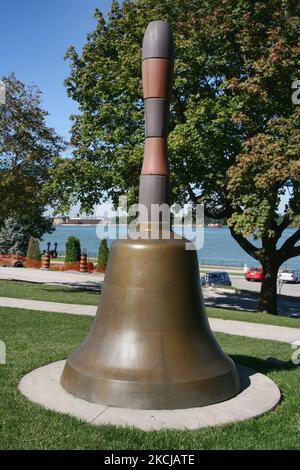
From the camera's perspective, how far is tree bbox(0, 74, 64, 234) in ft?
57.5

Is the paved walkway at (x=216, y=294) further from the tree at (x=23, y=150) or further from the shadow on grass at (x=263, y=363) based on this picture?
the shadow on grass at (x=263, y=363)

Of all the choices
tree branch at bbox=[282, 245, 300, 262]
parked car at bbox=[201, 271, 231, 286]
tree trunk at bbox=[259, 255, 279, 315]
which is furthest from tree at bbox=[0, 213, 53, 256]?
tree branch at bbox=[282, 245, 300, 262]

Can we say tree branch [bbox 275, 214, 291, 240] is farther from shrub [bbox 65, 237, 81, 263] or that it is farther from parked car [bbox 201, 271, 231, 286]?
shrub [bbox 65, 237, 81, 263]

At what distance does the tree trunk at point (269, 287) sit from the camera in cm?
1612

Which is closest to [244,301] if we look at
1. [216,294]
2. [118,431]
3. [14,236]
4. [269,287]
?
[216,294]

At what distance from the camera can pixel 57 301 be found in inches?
534

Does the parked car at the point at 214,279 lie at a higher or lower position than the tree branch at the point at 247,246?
lower

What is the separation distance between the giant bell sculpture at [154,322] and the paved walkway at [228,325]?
4.82 m

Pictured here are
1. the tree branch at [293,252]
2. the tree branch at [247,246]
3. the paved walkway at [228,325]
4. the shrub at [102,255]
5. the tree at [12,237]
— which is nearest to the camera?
the paved walkway at [228,325]

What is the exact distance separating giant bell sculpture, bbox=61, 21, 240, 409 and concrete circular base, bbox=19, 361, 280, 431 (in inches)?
4.8

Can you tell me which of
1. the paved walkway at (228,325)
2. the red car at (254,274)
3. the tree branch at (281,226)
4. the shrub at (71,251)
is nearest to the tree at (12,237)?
the shrub at (71,251)

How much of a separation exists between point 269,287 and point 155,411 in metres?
12.2

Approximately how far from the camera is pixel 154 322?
5.27 metres

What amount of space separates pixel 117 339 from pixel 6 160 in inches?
558
